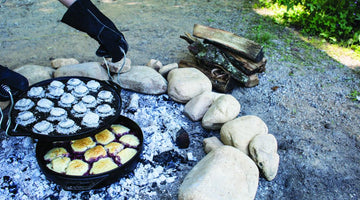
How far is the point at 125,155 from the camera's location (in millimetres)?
2318

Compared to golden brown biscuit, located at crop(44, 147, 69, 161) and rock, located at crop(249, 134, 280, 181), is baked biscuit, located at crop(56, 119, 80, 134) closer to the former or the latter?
golden brown biscuit, located at crop(44, 147, 69, 161)

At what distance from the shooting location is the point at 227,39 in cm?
355

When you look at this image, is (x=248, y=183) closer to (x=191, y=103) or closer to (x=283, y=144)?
(x=283, y=144)

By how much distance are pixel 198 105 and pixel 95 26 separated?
4.31 feet

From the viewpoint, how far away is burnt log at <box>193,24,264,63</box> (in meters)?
3.37

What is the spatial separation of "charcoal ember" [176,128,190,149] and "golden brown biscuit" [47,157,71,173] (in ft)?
3.23

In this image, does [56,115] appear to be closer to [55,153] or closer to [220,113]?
[55,153]

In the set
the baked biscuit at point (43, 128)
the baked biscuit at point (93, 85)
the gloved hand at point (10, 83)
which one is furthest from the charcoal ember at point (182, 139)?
the gloved hand at point (10, 83)

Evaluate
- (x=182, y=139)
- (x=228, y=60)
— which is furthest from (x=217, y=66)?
(x=182, y=139)

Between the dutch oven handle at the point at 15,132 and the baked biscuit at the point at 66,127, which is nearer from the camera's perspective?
the dutch oven handle at the point at 15,132

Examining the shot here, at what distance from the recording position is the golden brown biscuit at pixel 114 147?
235 centimetres

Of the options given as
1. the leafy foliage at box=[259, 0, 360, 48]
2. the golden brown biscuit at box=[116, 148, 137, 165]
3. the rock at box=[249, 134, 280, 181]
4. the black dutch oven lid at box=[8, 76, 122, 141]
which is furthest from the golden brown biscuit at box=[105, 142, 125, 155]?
the leafy foliage at box=[259, 0, 360, 48]

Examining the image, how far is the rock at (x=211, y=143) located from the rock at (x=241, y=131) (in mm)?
58

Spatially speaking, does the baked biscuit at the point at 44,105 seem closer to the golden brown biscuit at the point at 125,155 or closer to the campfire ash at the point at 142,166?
the campfire ash at the point at 142,166
